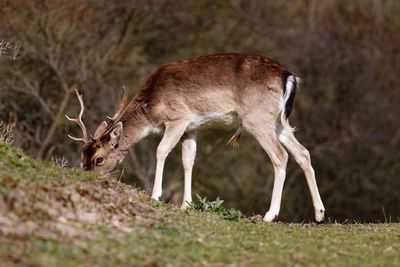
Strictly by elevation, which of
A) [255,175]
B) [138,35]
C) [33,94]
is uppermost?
[138,35]

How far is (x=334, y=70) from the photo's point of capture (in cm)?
2861

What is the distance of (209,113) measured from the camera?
12672mm

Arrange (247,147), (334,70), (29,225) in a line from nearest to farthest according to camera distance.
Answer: (29,225) < (247,147) < (334,70)

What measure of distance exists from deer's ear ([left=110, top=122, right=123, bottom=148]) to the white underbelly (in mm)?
932

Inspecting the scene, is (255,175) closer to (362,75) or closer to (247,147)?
(247,147)

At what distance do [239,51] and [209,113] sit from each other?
1222 cm

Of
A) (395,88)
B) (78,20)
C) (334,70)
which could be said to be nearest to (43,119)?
(78,20)

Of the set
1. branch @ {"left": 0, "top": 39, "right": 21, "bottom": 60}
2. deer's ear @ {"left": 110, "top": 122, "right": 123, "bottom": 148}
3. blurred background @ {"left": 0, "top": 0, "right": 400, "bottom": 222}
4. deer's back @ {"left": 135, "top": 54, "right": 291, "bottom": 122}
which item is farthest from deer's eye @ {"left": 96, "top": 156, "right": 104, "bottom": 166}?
blurred background @ {"left": 0, "top": 0, "right": 400, "bottom": 222}

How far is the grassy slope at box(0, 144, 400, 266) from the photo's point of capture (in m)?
7.49

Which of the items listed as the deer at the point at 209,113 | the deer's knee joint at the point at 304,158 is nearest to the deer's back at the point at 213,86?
the deer at the point at 209,113

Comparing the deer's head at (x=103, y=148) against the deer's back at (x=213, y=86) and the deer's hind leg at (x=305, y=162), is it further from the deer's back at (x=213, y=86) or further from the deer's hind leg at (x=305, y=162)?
the deer's hind leg at (x=305, y=162)

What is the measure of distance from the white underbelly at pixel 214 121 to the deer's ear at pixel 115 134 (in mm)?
932

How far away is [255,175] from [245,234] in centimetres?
1775

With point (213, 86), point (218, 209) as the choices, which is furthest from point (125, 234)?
point (213, 86)
